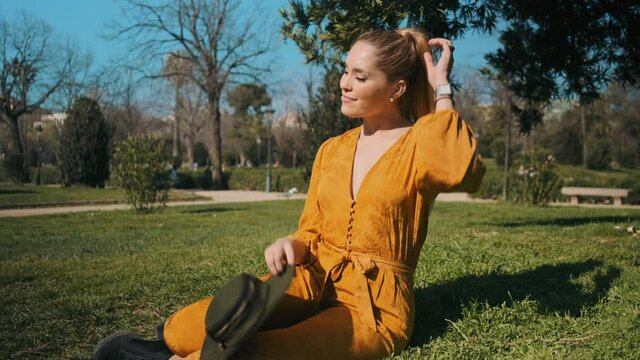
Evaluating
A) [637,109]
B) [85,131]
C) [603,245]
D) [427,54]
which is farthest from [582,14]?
[637,109]

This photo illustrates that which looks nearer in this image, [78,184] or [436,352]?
[436,352]

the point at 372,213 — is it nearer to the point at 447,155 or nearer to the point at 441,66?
the point at 447,155

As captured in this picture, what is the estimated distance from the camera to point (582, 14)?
718 cm

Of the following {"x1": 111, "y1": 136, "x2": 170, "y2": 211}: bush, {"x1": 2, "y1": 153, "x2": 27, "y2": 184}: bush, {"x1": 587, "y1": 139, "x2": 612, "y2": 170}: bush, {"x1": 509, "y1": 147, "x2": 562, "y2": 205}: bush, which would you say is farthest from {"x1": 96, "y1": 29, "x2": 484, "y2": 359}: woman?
{"x1": 587, "y1": 139, "x2": 612, "y2": 170}: bush

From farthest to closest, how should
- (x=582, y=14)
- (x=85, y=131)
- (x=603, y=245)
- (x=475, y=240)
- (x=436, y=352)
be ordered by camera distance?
(x=85, y=131) → (x=582, y=14) → (x=475, y=240) → (x=603, y=245) → (x=436, y=352)

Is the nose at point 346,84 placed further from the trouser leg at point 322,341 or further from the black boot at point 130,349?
the black boot at point 130,349

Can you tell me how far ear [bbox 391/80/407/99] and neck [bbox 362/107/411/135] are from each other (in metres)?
0.07

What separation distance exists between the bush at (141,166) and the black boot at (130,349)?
11.2m

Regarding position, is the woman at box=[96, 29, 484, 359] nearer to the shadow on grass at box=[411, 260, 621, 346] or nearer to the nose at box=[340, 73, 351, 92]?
the nose at box=[340, 73, 351, 92]

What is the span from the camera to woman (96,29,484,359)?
202 centimetres

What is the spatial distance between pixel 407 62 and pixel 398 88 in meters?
0.11

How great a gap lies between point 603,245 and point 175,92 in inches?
1792

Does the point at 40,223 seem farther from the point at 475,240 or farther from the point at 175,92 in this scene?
the point at 175,92

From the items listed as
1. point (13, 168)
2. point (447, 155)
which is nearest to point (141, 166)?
point (447, 155)
